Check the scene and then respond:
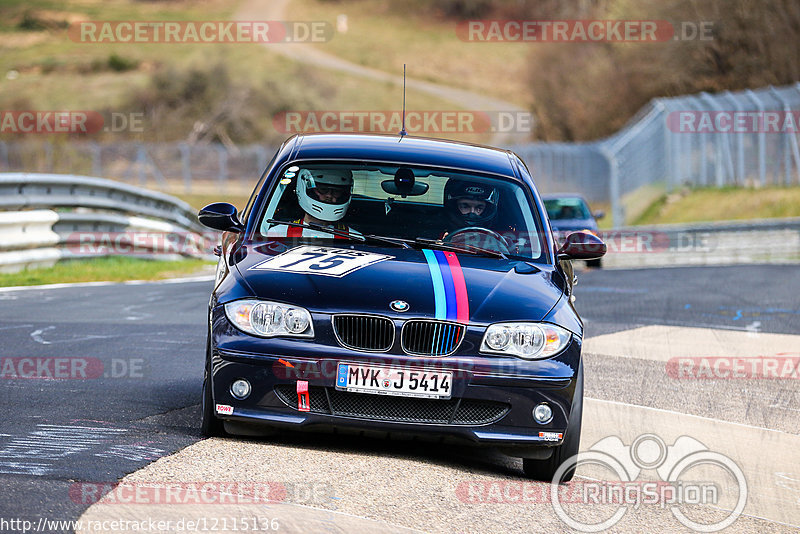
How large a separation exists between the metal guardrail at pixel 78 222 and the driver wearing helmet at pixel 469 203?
913 cm

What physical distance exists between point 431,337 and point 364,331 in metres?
0.31

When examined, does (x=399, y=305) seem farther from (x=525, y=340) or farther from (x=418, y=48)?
(x=418, y=48)

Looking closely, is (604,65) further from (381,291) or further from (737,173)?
(381,291)

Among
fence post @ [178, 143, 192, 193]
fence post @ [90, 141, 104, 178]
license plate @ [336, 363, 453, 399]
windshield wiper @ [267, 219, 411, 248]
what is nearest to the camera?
license plate @ [336, 363, 453, 399]

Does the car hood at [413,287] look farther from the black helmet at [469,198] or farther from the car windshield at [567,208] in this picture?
the car windshield at [567,208]

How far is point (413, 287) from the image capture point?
5.98 metres

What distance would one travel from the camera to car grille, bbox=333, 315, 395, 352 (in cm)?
580

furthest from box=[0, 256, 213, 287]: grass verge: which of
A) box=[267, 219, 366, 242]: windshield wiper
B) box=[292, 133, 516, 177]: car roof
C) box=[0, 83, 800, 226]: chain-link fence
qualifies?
box=[0, 83, 800, 226]: chain-link fence

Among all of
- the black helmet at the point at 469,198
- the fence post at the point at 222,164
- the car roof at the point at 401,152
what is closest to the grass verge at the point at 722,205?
the fence post at the point at 222,164

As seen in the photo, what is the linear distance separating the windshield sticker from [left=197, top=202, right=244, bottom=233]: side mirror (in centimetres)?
56

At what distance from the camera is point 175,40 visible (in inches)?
3649

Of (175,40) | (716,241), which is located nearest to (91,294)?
(716,241)

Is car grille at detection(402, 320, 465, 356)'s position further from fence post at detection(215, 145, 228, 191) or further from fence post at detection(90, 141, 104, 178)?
fence post at detection(215, 145, 228, 191)

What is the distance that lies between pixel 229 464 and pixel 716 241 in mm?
21832
